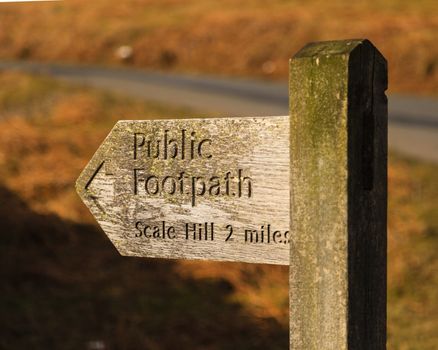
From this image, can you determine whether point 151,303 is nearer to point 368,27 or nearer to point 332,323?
point 332,323

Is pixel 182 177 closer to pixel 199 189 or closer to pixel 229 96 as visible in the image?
pixel 199 189

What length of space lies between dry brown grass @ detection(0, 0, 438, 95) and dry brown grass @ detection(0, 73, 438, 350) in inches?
212

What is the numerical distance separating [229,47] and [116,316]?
42.5 feet

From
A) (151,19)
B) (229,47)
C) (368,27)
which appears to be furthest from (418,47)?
(151,19)

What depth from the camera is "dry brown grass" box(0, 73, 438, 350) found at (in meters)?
5.85

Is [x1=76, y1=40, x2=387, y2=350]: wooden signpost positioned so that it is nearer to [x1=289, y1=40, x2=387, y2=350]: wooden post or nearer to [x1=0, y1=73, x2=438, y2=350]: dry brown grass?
[x1=289, y1=40, x2=387, y2=350]: wooden post

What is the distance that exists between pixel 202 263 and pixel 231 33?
12.8 m

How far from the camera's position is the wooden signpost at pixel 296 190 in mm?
2078

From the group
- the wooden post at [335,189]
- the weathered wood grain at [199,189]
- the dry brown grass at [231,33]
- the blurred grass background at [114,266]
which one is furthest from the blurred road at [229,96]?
the wooden post at [335,189]

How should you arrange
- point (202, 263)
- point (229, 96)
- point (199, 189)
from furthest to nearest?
point (229, 96)
point (202, 263)
point (199, 189)

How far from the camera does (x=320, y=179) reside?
2086mm

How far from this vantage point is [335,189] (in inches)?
81.4

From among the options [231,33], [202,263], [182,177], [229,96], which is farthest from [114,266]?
[231,33]

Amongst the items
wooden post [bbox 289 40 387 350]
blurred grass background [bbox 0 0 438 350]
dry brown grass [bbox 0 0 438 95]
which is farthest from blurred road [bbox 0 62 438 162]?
wooden post [bbox 289 40 387 350]
